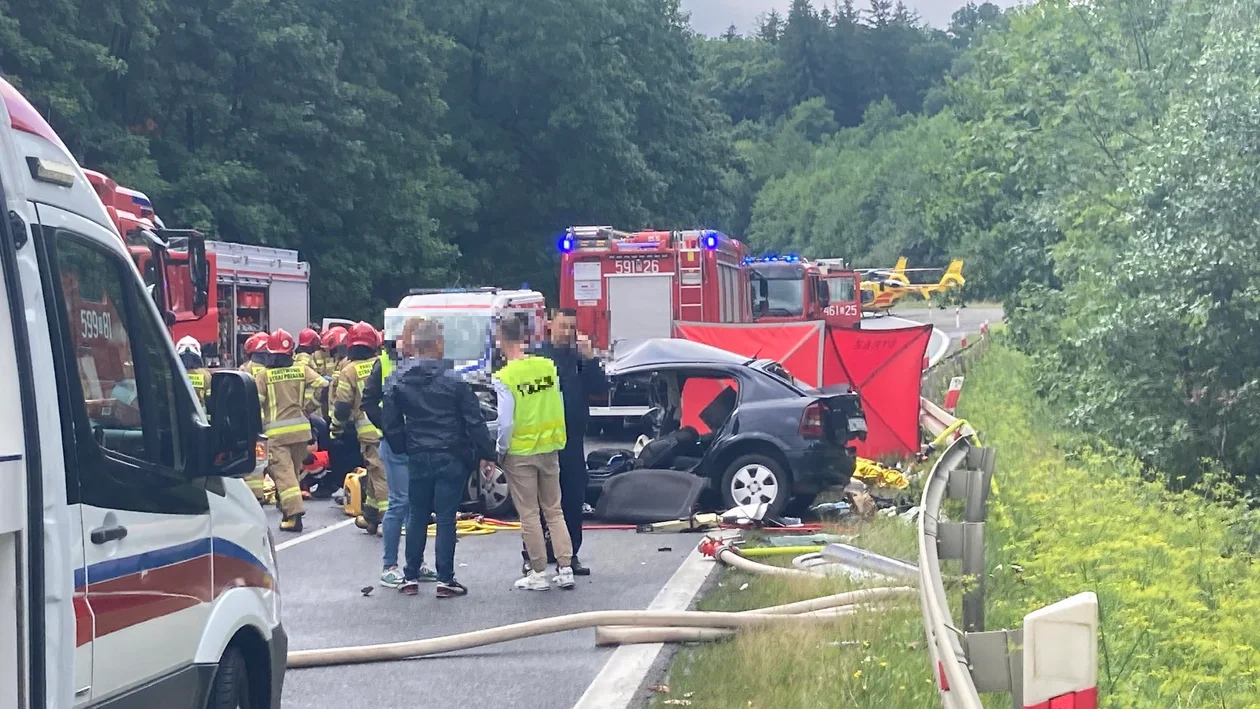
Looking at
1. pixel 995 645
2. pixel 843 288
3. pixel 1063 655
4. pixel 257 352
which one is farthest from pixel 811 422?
pixel 843 288

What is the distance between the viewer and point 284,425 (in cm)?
1268

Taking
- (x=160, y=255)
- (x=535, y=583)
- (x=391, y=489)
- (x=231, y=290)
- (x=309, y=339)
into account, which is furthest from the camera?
(x=231, y=290)

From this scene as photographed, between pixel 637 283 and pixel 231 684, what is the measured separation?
18.5 metres

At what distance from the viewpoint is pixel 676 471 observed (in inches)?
505

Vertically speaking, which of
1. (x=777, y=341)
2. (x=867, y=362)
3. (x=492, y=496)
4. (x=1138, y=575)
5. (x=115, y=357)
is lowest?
(x=492, y=496)

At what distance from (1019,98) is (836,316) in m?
5.43

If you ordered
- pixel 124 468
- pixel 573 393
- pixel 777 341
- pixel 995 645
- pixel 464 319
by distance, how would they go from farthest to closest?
pixel 464 319
pixel 777 341
pixel 573 393
pixel 124 468
pixel 995 645

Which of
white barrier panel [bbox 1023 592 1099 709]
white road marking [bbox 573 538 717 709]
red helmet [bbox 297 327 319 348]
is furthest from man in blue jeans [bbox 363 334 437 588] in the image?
white barrier panel [bbox 1023 592 1099 709]

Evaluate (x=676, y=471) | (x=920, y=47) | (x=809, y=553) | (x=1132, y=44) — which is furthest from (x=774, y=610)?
A: (x=920, y=47)

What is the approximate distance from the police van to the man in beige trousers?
447 centimetres

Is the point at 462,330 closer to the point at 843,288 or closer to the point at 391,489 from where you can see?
the point at 391,489

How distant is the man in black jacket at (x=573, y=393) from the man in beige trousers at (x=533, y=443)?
28 centimetres

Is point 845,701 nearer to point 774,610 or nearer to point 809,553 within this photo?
point 774,610

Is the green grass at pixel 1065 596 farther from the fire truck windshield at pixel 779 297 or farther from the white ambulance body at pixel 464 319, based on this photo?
the fire truck windshield at pixel 779 297
